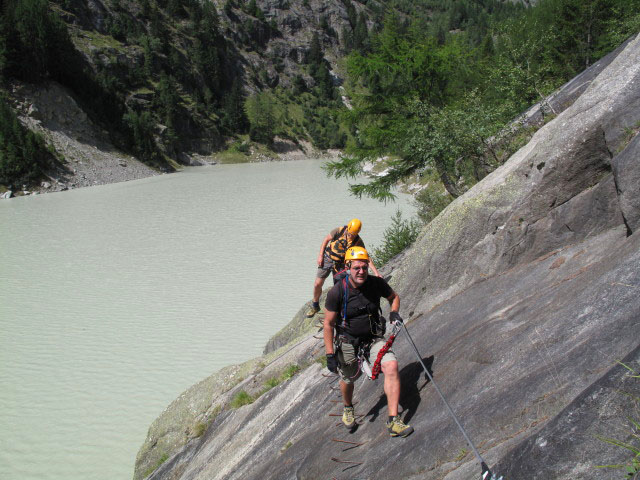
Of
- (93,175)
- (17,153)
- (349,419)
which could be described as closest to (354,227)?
A: (349,419)

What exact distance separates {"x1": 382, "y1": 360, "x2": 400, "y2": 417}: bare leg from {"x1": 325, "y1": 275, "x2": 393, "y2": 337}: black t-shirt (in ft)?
1.31

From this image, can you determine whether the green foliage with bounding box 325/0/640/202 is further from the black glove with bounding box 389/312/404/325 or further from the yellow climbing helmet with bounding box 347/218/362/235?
the black glove with bounding box 389/312/404/325

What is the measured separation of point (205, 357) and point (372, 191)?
336 inches

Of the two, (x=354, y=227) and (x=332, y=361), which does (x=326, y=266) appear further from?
(x=332, y=361)

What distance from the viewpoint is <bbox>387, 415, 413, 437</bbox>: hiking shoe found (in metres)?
4.09

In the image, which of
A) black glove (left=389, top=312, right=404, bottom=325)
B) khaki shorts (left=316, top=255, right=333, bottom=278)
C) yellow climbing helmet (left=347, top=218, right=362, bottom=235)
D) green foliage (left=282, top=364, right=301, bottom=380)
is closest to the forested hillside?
khaki shorts (left=316, top=255, right=333, bottom=278)

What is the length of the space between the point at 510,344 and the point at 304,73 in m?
143

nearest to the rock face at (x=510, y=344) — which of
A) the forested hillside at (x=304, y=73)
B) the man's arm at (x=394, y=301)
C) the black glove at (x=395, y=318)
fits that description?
the black glove at (x=395, y=318)

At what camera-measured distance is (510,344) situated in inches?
167

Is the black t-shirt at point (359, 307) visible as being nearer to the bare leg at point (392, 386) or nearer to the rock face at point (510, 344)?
the bare leg at point (392, 386)

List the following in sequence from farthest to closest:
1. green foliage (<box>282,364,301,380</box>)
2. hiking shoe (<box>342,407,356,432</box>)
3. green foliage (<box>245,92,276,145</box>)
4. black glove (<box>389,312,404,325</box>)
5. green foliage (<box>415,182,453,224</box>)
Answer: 1. green foliage (<box>245,92,276,145</box>)
2. green foliage (<box>415,182,453,224</box>)
3. green foliage (<box>282,364,301,380</box>)
4. hiking shoe (<box>342,407,356,432</box>)
5. black glove (<box>389,312,404,325</box>)

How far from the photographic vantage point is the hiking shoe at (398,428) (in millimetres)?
4086

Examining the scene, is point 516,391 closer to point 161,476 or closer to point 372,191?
point 161,476

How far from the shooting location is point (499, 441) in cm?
328
